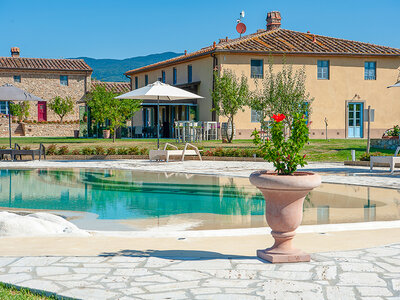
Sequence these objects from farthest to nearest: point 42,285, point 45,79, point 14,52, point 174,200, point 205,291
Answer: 1. point 14,52
2. point 45,79
3. point 174,200
4. point 42,285
5. point 205,291

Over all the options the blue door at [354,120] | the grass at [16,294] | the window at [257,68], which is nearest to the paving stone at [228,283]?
the grass at [16,294]

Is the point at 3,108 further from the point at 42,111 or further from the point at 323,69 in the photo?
the point at 323,69

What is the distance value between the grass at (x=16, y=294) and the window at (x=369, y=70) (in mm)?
32771

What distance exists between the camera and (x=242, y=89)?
93.2 feet

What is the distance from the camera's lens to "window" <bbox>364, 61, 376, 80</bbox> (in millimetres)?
34000

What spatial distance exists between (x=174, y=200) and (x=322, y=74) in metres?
25.1

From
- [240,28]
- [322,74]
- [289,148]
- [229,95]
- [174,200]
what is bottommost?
[174,200]

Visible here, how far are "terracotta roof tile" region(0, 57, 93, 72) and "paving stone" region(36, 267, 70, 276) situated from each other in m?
44.7

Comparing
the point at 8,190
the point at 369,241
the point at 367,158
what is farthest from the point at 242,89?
the point at 369,241

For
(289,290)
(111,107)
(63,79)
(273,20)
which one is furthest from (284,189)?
(63,79)

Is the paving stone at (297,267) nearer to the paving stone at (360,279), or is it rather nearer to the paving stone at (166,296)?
the paving stone at (360,279)

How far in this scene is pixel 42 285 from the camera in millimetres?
4109

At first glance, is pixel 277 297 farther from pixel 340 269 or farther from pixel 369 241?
pixel 369 241

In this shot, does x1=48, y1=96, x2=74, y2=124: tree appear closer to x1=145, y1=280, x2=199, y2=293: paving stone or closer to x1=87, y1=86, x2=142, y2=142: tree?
x1=87, y1=86, x2=142, y2=142: tree
